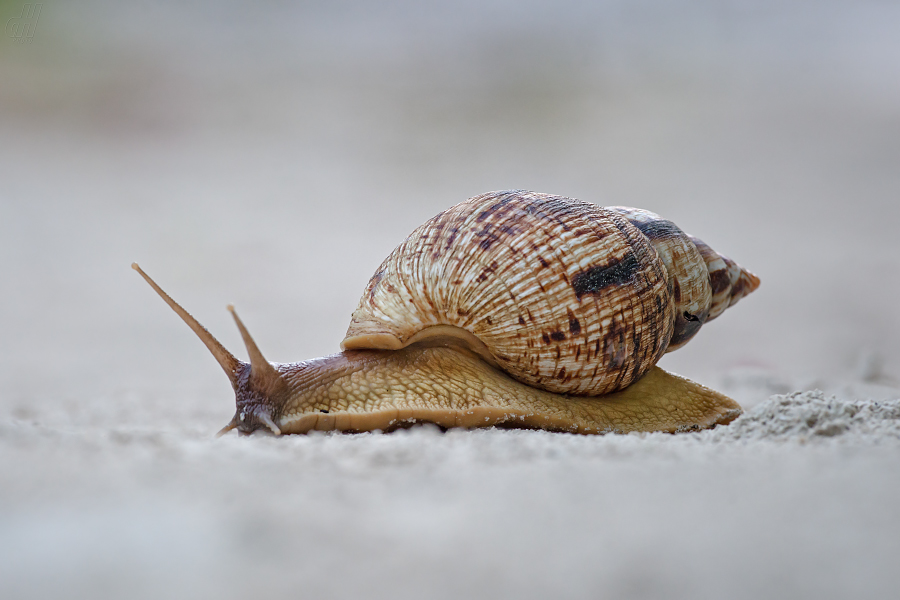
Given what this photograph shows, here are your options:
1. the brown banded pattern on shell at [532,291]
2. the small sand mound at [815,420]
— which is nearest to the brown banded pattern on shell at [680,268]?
the brown banded pattern on shell at [532,291]

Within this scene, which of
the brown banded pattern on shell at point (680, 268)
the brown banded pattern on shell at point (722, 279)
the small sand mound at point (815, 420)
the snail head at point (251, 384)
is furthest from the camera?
the brown banded pattern on shell at point (722, 279)

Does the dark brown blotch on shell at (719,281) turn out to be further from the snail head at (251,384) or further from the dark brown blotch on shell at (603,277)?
the snail head at (251,384)

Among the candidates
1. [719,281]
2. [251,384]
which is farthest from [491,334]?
[719,281]

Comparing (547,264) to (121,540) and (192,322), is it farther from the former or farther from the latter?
(121,540)

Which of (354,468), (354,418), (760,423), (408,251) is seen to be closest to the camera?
(354,468)

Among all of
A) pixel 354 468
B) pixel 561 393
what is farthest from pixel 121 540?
pixel 561 393

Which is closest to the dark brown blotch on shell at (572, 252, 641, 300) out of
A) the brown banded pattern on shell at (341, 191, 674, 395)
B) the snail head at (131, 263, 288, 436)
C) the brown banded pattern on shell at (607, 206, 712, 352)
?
the brown banded pattern on shell at (341, 191, 674, 395)

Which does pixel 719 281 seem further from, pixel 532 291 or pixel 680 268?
pixel 532 291
